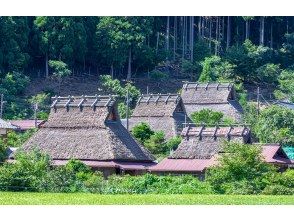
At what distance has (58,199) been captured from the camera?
1153 inches

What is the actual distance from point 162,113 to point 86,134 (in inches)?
477

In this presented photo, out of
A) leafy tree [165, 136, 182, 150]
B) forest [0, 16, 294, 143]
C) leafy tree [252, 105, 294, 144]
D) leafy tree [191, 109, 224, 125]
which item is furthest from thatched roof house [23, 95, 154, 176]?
forest [0, 16, 294, 143]

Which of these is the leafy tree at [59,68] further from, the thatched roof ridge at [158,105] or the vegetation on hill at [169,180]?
the vegetation on hill at [169,180]

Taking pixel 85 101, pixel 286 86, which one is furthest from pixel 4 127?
pixel 286 86

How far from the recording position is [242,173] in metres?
37.9

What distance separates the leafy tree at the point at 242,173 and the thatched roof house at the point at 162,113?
785 inches

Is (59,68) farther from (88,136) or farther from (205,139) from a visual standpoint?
(205,139)

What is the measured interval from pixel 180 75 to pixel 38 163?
4133 cm

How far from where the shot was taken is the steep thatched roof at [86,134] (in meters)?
48.6

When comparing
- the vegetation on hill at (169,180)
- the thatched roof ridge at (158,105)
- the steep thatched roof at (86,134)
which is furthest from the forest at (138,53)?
the vegetation on hill at (169,180)

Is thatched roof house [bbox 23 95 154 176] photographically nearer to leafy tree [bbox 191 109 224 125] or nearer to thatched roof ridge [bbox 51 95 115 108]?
thatched roof ridge [bbox 51 95 115 108]

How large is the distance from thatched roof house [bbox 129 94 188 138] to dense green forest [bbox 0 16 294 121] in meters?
7.75

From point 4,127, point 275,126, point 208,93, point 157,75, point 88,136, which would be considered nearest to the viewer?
point 88,136

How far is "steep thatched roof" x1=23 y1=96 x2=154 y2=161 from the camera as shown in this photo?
48.6m
